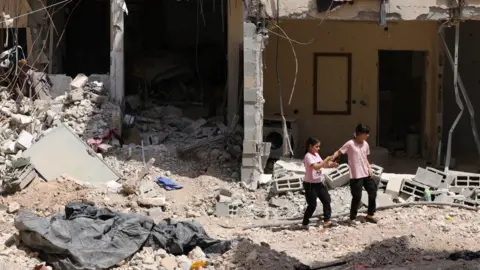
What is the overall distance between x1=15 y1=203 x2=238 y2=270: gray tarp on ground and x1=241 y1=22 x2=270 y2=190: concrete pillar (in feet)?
10.6

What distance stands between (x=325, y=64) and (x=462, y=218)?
19.2ft

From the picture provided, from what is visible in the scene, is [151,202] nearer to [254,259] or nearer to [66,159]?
[66,159]

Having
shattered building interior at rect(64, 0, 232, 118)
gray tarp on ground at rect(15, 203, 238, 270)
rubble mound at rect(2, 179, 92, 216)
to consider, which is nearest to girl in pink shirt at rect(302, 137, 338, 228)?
gray tarp on ground at rect(15, 203, 238, 270)

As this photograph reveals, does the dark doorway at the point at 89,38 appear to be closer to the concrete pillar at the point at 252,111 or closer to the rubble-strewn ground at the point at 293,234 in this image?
the rubble-strewn ground at the point at 293,234

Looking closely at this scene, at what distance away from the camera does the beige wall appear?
15.4 meters

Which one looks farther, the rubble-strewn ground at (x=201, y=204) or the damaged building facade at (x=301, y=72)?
the damaged building facade at (x=301, y=72)

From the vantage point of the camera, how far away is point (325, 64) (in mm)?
15547

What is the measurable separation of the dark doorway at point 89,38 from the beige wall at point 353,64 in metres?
6.28

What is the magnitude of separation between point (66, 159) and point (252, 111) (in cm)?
333

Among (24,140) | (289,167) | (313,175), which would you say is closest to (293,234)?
(313,175)

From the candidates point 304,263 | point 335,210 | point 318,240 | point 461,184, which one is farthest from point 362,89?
point 304,263

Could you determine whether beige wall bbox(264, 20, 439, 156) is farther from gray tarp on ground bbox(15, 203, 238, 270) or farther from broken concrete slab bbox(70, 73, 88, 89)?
gray tarp on ground bbox(15, 203, 238, 270)

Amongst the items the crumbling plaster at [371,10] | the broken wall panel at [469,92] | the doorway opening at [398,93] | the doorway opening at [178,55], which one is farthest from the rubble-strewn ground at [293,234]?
the doorway opening at [398,93]

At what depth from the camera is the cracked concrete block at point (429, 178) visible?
11719 millimetres
